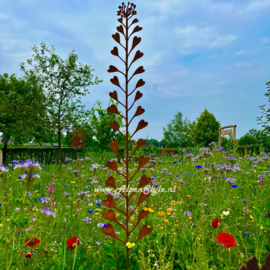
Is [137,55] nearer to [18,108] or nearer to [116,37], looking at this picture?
[116,37]

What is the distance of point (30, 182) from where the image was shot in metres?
1.79

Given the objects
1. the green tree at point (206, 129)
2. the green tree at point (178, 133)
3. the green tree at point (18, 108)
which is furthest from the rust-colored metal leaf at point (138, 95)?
the green tree at point (178, 133)

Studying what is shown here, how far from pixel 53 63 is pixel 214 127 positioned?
25.3 meters

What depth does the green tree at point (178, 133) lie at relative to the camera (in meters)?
40.2

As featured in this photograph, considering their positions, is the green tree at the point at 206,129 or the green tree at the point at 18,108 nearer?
the green tree at the point at 18,108

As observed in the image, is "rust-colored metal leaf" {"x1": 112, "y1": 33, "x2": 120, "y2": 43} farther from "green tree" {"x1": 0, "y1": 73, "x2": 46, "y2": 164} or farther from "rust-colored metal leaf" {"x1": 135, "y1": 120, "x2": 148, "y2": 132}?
"green tree" {"x1": 0, "y1": 73, "x2": 46, "y2": 164}

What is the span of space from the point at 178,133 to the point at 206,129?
35.2 feet

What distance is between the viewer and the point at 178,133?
4134 cm

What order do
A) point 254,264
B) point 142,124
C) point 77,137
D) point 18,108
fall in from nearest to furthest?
point 254,264 < point 142,124 < point 77,137 < point 18,108

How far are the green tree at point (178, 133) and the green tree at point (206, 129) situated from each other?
8.16 meters

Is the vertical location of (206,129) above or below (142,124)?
above

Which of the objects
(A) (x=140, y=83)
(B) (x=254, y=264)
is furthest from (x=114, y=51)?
(B) (x=254, y=264)

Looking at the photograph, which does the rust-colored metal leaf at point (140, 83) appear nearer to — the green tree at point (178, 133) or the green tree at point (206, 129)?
the green tree at point (206, 129)

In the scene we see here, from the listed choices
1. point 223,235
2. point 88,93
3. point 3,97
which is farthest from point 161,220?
point 3,97
